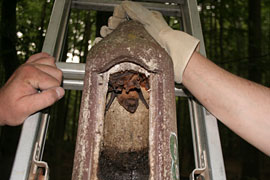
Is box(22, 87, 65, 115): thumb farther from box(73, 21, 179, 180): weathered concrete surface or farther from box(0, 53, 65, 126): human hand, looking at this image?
box(73, 21, 179, 180): weathered concrete surface

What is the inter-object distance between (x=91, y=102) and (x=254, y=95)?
68 cm

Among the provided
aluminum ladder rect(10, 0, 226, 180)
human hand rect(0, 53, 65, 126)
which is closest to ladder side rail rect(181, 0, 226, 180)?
aluminum ladder rect(10, 0, 226, 180)

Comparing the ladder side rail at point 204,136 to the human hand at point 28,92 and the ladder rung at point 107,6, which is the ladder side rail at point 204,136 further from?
the human hand at point 28,92

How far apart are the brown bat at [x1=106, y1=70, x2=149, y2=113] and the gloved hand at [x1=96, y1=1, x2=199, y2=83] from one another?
0.16 metres

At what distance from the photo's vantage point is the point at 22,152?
40.2 inches

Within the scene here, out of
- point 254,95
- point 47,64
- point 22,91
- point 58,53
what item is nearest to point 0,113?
point 22,91

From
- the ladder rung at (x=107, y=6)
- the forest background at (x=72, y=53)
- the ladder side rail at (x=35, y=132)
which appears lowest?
the ladder side rail at (x=35, y=132)

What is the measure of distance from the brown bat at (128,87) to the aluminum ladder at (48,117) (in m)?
0.22

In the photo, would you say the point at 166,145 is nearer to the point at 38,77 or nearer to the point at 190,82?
the point at 190,82

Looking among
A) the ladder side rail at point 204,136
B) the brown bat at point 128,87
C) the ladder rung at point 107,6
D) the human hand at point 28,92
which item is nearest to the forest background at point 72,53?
the ladder side rail at point 204,136

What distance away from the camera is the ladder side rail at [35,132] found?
3.26 feet

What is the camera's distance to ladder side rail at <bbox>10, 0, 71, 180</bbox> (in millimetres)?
995

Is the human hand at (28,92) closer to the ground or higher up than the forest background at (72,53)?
closer to the ground

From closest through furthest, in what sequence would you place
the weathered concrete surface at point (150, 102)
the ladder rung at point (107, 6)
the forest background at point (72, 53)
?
the weathered concrete surface at point (150, 102), the ladder rung at point (107, 6), the forest background at point (72, 53)
